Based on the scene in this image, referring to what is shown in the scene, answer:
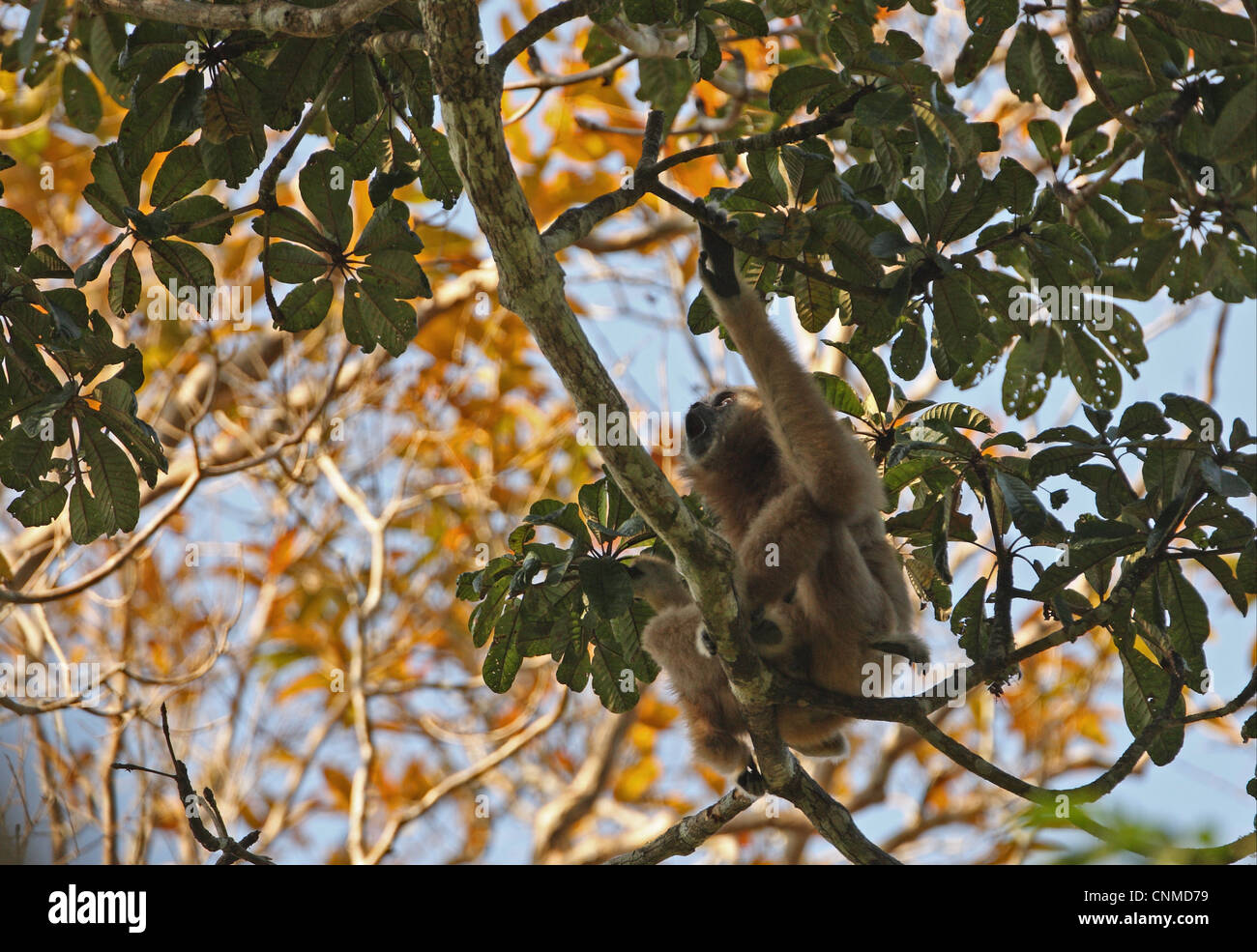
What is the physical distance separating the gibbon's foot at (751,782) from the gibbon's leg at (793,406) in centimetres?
112

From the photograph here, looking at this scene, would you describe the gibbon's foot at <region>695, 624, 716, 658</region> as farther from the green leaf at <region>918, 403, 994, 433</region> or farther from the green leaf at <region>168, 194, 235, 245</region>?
the green leaf at <region>168, 194, 235, 245</region>

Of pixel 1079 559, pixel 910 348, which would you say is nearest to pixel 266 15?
pixel 910 348

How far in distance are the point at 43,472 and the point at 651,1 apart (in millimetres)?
2835

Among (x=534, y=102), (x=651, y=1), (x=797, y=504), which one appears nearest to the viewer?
(x=651, y=1)

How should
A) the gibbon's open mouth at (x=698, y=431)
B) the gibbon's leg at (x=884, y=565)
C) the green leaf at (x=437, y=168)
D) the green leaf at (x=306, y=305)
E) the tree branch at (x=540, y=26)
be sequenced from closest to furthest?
the tree branch at (x=540, y=26) < the green leaf at (x=306, y=305) < the green leaf at (x=437, y=168) < the gibbon's leg at (x=884, y=565) < the gibbon's open mouth at (x=698, y=431)

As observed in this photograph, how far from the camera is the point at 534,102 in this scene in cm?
719

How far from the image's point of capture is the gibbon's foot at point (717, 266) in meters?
4.42

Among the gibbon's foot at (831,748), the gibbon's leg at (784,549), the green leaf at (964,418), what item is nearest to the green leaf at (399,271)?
the gibbon's leg at (784,549)

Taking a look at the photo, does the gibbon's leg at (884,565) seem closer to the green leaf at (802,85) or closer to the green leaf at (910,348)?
the green leaf at (910,348)

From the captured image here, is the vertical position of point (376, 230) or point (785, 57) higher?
point (785, 57)

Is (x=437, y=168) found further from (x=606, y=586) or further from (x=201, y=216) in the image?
(x=606, y=586)

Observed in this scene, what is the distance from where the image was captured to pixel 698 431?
5652 millimetres
